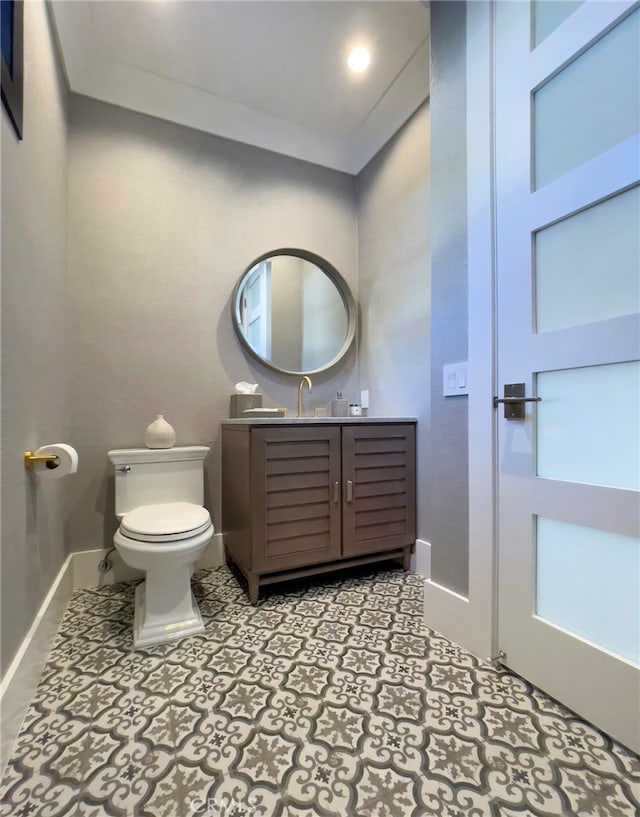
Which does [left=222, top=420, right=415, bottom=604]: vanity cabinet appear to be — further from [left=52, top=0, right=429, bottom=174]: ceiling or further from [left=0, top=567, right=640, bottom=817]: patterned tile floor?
[left=52, top=0, right=429, bottom=174]: ceiling

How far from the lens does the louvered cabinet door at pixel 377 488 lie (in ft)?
6.12

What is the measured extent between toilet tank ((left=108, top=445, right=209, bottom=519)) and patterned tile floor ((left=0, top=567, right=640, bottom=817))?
58 cm

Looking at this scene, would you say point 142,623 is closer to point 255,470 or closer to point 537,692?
point 255,470

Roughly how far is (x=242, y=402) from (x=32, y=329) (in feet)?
3.40

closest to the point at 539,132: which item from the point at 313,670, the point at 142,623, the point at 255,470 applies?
the point at 255,470

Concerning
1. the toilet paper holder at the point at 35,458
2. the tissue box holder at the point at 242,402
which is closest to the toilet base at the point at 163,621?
the toilet paper holder at the point at 35,458

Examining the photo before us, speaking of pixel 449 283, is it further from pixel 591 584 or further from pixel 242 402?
pixel 242 402

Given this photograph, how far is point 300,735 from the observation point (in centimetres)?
99

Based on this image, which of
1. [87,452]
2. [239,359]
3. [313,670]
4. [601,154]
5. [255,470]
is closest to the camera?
[601,154]

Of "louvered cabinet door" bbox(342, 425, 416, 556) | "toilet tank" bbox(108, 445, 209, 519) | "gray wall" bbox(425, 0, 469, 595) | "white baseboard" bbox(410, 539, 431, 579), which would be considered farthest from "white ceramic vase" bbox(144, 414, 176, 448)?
"white baseboard" bbox(410, 539, 431, 579)

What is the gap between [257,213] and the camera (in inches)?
92.0

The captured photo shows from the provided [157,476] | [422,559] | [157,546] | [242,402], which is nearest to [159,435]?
[157,476]

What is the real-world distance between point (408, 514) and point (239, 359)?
137cm

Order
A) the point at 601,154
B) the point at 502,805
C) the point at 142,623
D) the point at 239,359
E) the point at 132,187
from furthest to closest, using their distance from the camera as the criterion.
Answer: the point at 239,359 < the point at 132,187 < the point at 142,623 < the point at 601,154 < the point at 502,805
